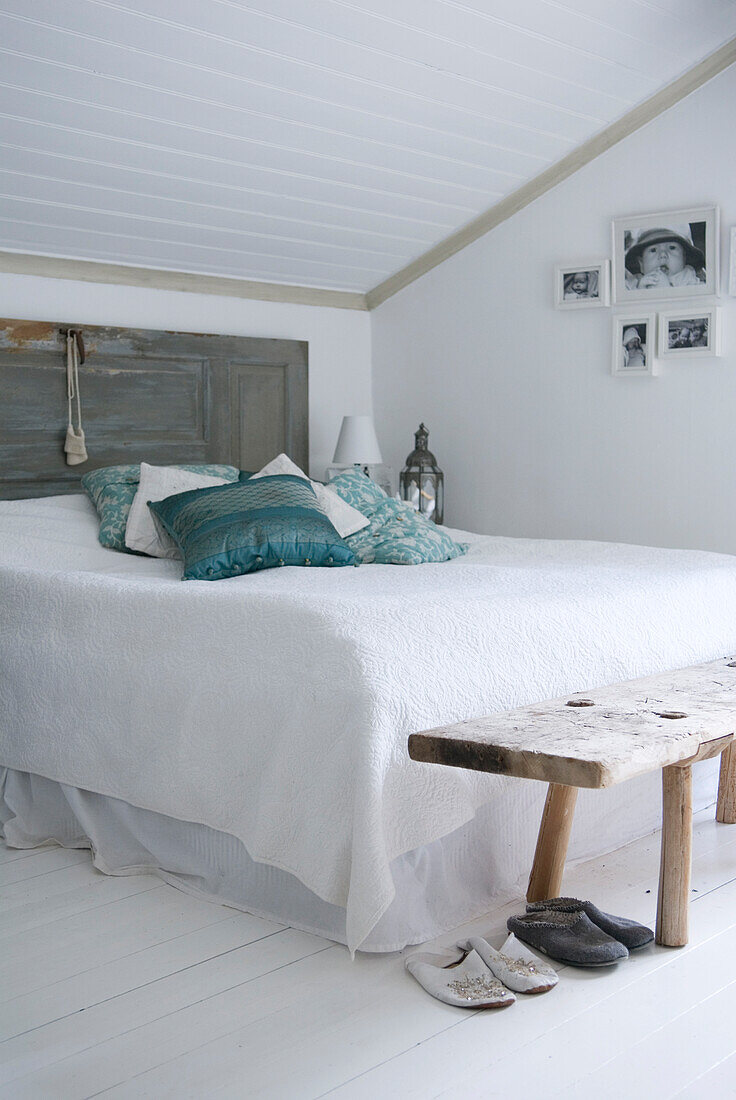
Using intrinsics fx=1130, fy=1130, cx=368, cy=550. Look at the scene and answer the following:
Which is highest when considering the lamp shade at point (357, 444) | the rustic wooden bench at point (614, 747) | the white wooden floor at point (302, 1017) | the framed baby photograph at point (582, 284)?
the framed baby photograph at point (582, 284)

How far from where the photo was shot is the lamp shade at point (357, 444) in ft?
14.9

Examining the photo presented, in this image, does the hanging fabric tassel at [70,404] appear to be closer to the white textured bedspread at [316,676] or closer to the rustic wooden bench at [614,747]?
the white textured bedspread at [316,676]

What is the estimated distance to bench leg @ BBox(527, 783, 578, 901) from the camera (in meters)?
2.21

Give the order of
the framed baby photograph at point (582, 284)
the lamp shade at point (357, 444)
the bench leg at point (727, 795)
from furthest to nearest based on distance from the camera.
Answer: the lamp shade at point (357, 444) → the framed baby photograph at point (582, 284) → the bench leg at point (727, 795)

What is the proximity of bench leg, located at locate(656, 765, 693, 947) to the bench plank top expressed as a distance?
0.13m

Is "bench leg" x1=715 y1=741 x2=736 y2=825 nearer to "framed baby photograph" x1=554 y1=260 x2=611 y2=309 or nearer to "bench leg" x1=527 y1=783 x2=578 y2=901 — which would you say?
"bench leg" x1=527 y1=783 x2=578 y2=901

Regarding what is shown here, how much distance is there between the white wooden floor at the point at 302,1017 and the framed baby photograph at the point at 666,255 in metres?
2.46

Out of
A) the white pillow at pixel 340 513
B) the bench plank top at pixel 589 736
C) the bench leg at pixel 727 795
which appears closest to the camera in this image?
the bench plank top at pixel 589 736

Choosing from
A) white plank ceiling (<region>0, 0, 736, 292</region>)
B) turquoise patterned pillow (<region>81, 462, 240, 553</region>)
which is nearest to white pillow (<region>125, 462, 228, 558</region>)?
turquoise patterned pillow (<region>81, 462, 240, 553</region>)

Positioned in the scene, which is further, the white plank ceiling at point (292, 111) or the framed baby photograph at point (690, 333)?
the framed baby photograph at point (690, 333)

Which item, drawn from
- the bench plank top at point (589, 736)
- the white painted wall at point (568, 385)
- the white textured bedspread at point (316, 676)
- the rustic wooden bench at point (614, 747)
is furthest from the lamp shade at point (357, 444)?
the bench plank top at point (589, 736)

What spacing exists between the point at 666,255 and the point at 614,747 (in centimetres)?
281

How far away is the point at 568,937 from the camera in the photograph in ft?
6.64

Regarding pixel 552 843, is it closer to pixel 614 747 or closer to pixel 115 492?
pixel 614 747
